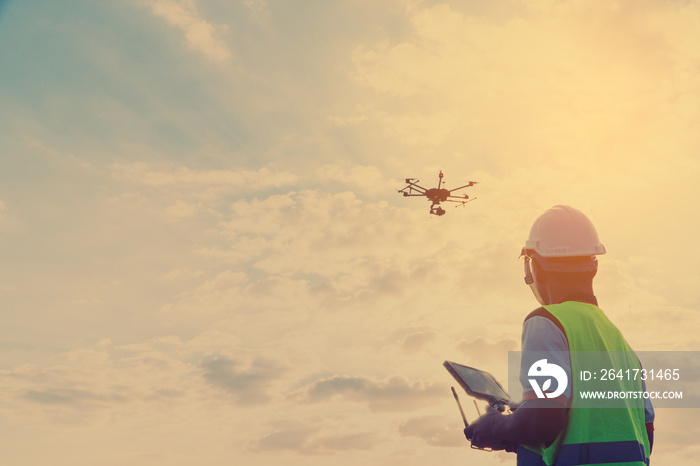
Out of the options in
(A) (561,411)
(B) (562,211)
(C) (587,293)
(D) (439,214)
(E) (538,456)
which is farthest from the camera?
(D) (439,214)

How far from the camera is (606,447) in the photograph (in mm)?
5832

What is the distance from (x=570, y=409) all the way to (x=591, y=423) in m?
0.22

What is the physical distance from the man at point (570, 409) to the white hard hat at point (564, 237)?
0.24 m

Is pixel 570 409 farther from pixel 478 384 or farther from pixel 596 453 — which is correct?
pixel 478 384

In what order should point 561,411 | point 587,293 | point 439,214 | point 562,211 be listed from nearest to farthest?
point 561,411 → point 587,293 → point 562,211 → point 439,214

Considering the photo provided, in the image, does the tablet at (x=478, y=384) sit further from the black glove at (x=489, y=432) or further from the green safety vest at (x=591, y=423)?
the green safety vest at (x=591, y=423)

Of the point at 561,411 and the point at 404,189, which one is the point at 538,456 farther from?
the point at 404,189

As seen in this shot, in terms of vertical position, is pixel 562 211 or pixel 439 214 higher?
pixel 439 214

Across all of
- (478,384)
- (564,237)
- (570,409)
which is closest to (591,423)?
(570,409)

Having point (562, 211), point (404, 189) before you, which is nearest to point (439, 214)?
point (404, 189)

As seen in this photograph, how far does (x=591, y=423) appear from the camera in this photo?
587 cm

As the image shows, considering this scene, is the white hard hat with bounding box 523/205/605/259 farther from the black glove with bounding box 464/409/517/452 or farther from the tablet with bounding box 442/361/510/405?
the black glove with bounding box 464/409/517/452

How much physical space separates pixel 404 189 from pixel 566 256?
138 ft

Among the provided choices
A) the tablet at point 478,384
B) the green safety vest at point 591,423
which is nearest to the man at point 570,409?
the green safety vest at point 591,423
